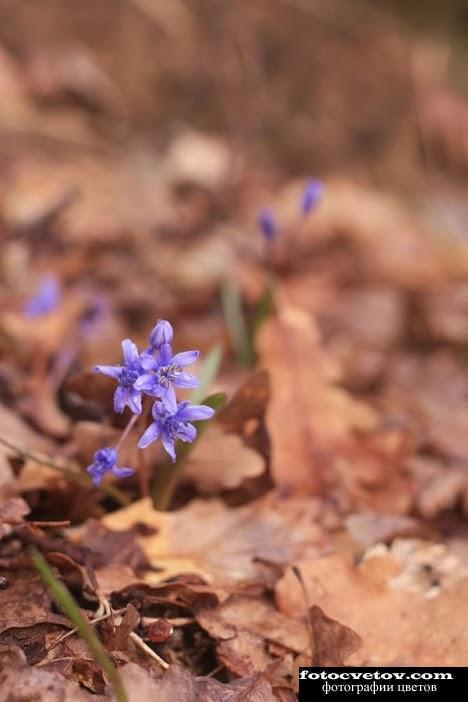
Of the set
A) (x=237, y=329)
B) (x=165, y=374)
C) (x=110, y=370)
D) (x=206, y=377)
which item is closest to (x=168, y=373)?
(x=165, y=374)

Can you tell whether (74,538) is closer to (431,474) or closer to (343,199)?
(431,474)

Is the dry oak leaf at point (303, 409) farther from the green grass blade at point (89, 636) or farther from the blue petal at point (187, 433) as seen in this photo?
the green grass blade at point (89, 636)

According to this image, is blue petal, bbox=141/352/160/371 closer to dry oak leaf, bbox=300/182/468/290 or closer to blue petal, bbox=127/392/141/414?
blue petal, bbox=127/392/141/414

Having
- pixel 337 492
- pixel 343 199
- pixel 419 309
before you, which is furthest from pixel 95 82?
pixel 337 492

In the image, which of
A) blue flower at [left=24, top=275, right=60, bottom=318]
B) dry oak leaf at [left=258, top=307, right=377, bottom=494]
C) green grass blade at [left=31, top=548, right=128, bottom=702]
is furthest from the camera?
blue flower at [left=24, top=275, right=60, bottom=318]

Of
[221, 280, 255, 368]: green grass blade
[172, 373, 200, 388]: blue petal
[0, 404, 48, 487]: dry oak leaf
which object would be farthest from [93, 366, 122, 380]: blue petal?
[221, 280, 255, 368]: green grass blade

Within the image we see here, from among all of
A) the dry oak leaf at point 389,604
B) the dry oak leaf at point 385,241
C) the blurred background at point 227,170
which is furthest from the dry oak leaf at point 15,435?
the dry oak leaf at point 385,241
